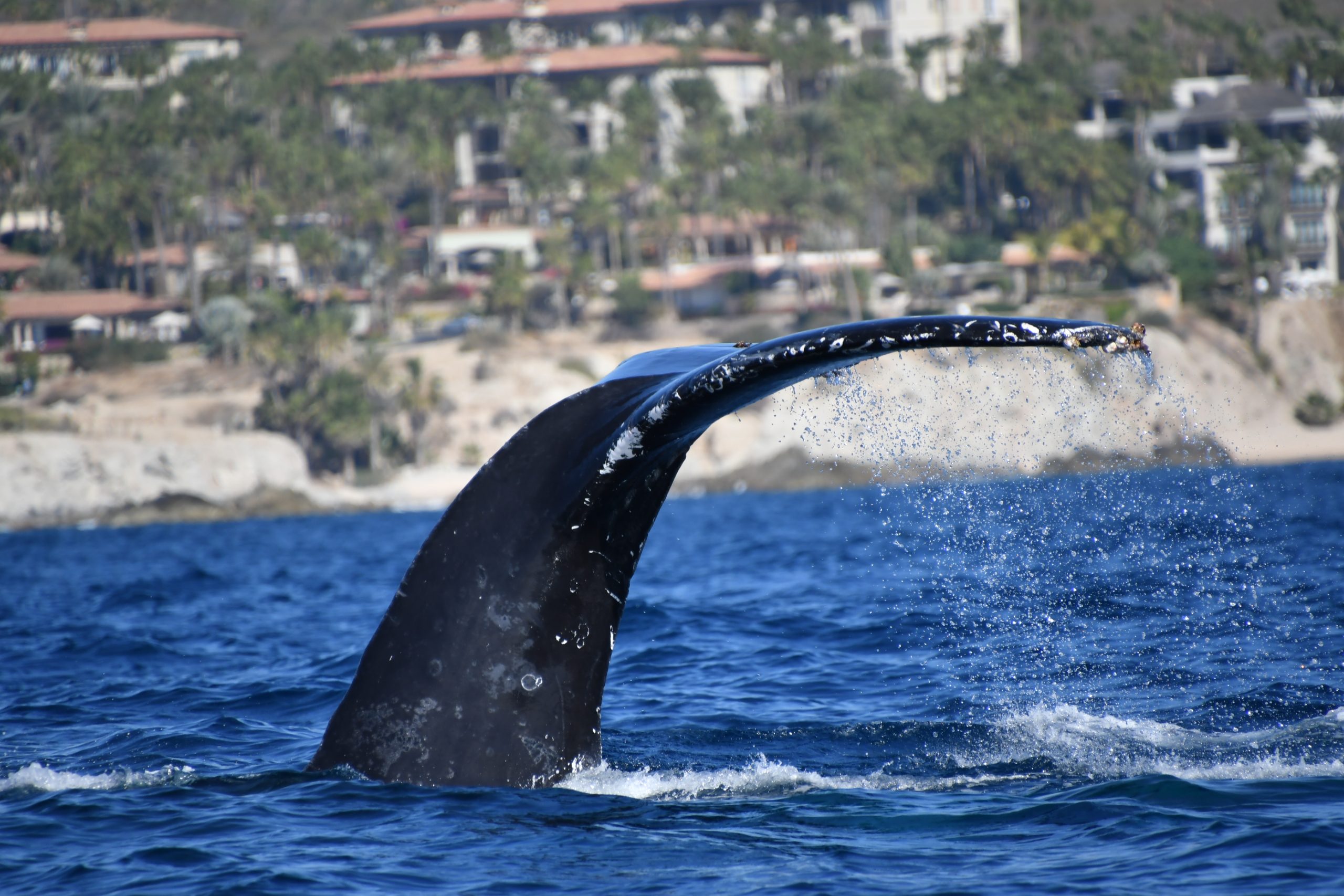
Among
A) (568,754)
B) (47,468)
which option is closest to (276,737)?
(568,754)

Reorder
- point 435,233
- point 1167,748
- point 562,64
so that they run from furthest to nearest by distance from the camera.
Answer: point 562,64, point 435,233, point 1167,748

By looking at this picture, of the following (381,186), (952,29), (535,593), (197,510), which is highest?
(952,29)

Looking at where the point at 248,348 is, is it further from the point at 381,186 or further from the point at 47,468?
the point at 381,186

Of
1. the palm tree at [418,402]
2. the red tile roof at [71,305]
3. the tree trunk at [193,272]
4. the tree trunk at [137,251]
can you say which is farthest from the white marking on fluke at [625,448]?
the tree trunk at [137,251]

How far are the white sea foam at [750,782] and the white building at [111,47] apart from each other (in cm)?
11347

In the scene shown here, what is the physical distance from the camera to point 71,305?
79250 mm

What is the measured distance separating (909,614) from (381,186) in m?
82.8

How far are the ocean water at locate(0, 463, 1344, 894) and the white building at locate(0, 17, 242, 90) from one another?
106 meters

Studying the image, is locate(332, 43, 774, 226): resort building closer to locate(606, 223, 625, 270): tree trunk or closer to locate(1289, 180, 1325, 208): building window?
locate(606, 223, 625, 270): tree trunk

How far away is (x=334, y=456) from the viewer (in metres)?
70.5

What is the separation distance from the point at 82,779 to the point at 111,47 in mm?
129774

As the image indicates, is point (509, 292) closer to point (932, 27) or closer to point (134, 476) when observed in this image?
point (134, 476)

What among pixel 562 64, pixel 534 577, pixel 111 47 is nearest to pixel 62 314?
pixel 562 64

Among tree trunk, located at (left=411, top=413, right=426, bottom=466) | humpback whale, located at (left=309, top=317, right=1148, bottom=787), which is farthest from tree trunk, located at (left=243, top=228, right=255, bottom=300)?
humpback whale, located at (left=309, top=317, right=1148, bottom=787)
